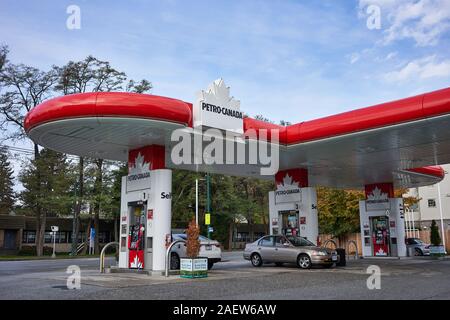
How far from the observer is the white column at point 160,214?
1575 cm

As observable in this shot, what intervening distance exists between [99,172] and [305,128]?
27561 millimetres

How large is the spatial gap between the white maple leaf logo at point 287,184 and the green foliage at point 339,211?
14181mm

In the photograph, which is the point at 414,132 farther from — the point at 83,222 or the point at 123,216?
the point at 83,222

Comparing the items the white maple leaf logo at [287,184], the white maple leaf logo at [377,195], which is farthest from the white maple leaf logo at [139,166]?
the white maple leaf logo at [377,195]

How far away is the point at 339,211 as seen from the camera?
118 feet

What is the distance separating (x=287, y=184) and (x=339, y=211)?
14.8 meters

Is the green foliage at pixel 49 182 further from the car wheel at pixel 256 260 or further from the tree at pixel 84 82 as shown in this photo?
the car wheel at pixel 256 260

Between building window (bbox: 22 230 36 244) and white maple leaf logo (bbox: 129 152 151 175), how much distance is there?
36.3m

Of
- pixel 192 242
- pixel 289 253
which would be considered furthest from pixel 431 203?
pixel 192 242

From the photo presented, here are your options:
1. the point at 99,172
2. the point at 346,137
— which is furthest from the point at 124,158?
the point at 99,172

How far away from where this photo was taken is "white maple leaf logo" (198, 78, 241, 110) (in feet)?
50.1

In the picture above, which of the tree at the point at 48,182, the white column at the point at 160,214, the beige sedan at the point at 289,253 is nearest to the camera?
the white column at the point at 160,214

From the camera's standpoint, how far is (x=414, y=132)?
1519 cm

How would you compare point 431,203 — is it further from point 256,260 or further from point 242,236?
point 256,260
